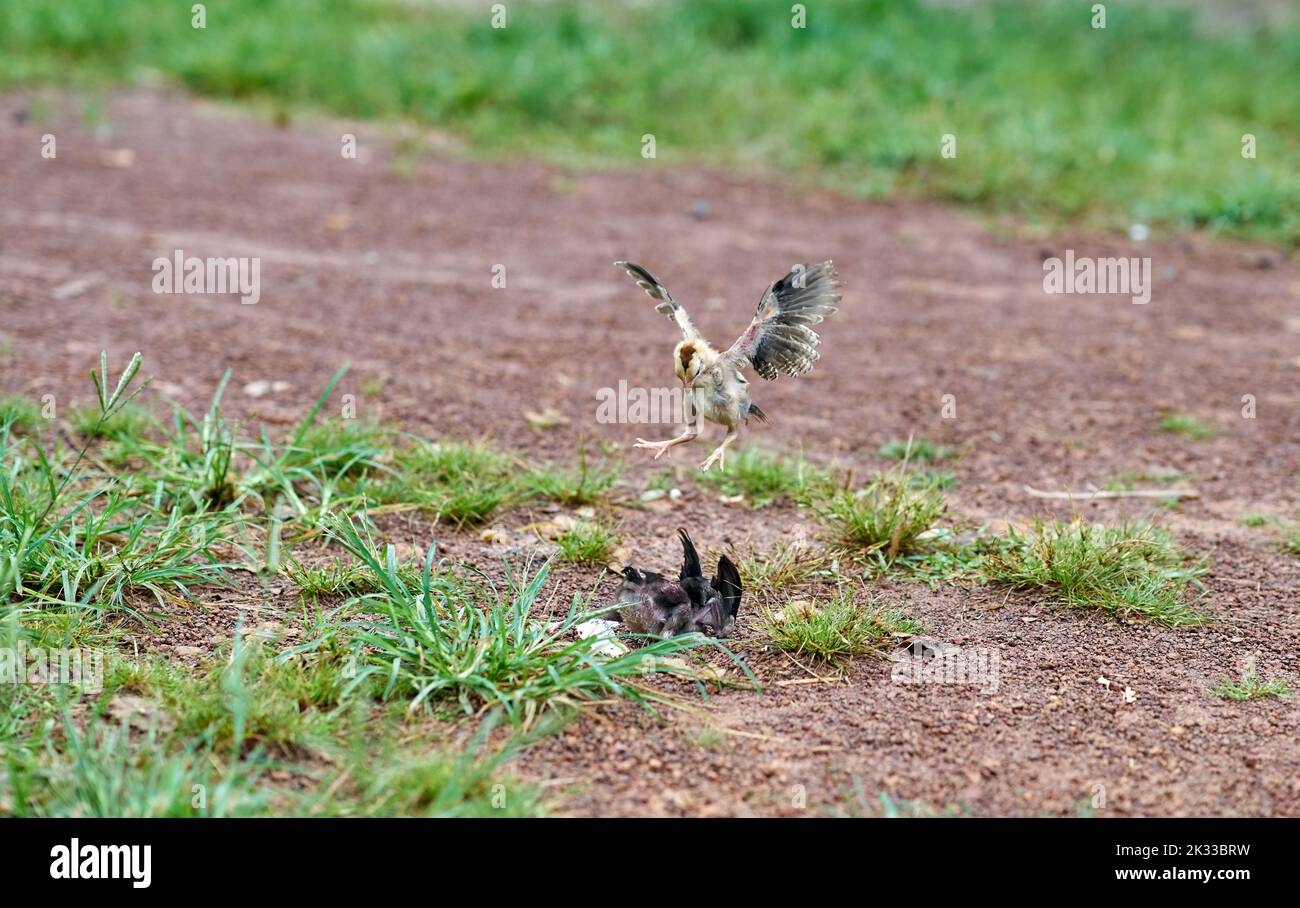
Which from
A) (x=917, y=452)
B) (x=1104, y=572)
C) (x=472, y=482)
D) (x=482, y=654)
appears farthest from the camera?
(x=917, y=452)

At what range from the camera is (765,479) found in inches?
185

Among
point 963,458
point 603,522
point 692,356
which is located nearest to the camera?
point 692,356

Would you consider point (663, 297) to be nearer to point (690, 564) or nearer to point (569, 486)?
point (690, 564)


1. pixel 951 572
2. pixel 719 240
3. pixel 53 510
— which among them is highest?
pixel 719 240

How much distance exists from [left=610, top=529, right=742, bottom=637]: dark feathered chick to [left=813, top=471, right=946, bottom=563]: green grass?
2.24 feet

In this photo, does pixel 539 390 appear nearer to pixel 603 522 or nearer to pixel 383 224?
pixel 603 522

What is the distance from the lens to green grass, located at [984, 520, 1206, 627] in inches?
152

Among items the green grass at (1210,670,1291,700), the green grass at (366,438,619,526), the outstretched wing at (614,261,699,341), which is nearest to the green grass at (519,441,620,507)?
the green grass at (366,438,619,526)

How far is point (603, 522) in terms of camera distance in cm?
441

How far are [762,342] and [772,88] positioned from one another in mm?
7128

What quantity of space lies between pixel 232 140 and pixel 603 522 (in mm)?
5863

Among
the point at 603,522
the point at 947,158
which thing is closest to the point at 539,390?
the point at 603,522

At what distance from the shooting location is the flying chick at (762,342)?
10.8 ft

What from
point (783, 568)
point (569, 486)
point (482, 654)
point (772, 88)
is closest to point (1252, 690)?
point (783, 568)
